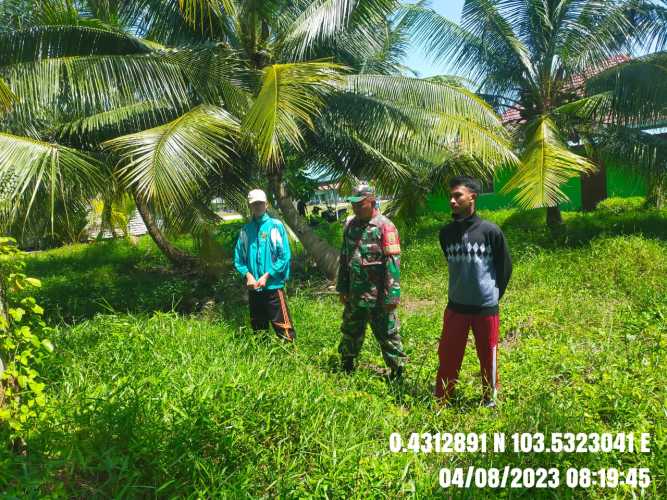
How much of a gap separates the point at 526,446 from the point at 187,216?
19.4 feet

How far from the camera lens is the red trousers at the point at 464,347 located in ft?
10.8

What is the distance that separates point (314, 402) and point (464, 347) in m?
1.07

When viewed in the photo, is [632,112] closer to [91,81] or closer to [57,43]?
[91,81]

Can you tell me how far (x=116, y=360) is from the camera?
3.90 m

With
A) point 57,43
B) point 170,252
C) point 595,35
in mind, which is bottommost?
point 170,252

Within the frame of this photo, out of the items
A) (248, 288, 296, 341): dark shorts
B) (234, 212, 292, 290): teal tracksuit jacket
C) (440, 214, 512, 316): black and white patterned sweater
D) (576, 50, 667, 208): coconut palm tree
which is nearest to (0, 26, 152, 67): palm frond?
(234, 212, 292, 290): teal tracksuit jacket

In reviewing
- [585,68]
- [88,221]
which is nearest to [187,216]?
[585,68]

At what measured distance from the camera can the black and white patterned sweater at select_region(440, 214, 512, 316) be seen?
10.7 ft

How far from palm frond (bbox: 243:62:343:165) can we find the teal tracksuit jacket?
105cm

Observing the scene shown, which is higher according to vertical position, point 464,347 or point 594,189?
point 464,347

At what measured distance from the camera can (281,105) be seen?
5254mm

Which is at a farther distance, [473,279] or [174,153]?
[174,153]

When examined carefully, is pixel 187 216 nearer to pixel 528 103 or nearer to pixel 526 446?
pixel 526 446
